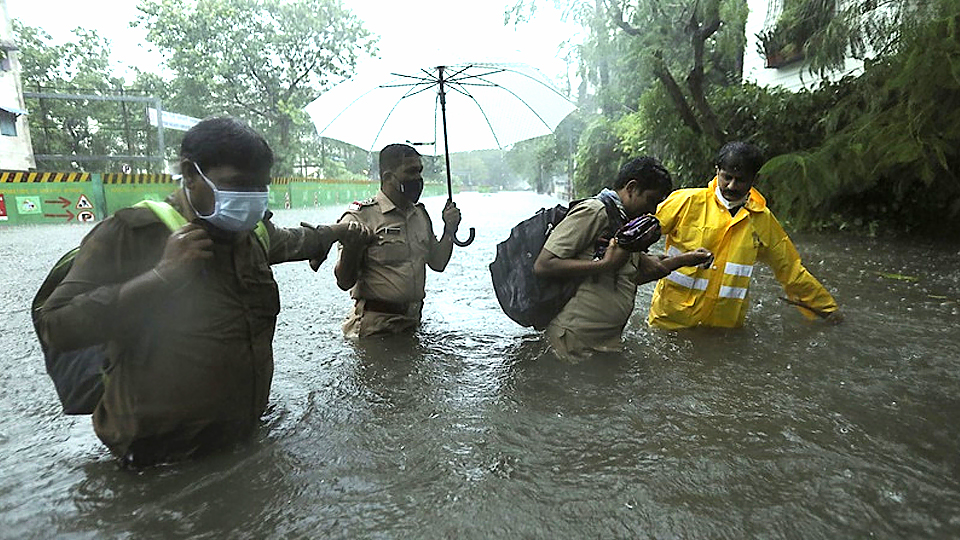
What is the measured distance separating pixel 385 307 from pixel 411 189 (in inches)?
30.8

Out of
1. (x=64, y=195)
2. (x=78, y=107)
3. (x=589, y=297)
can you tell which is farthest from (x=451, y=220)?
(x=78, y=107)

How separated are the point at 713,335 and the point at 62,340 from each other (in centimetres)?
350

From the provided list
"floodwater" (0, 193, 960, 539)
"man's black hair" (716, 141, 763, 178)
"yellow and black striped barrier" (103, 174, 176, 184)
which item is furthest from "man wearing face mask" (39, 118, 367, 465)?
"yellow and black striped barrier" (103, 174, 176, 184)

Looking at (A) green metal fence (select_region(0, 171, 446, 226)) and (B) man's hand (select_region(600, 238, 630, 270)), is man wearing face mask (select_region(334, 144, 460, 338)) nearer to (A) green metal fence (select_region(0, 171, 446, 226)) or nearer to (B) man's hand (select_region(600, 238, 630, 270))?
(B) man's hand (select_region(600, 238, 630, 270))

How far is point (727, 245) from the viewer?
3.61 m

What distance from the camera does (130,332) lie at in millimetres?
1979

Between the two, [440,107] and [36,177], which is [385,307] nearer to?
[440,107]

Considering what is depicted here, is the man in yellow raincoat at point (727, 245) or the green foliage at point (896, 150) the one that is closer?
the man in yellow raincoat at point (727, 245)

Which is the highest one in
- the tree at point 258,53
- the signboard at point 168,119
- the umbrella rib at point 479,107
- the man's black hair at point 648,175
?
the tree at point 258,53

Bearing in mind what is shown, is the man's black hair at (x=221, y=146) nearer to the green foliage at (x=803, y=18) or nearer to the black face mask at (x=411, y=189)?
the black face mask at (x=411, y=189)

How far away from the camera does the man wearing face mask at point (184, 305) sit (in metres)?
1.83

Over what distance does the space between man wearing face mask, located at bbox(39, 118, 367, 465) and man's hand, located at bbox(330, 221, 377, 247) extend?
640 millimetres

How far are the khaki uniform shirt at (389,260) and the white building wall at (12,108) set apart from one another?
2658 centimetres

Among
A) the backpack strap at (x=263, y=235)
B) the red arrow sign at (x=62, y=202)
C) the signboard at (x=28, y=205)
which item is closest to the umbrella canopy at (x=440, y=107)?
the backpack strap at (x=263, y=235)
